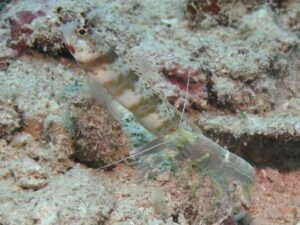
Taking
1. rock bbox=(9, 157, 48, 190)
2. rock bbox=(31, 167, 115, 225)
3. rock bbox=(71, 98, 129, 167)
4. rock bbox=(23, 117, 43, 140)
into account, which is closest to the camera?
rock bbox=(31, 167, 115, 225)

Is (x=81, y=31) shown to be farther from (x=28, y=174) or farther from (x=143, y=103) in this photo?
(x=28, y=174)

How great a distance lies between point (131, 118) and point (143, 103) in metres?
0.67

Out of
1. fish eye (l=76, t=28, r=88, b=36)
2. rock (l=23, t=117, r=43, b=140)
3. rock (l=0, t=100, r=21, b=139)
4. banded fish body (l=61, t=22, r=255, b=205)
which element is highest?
fish eye (l=76, t=28, r=88, b=36)

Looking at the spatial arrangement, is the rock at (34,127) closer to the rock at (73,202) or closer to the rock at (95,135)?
the rock at (95,135)

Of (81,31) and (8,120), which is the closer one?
(81,31)

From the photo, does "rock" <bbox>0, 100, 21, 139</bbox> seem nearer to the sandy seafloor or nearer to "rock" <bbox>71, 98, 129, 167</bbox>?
the sandy seafloor

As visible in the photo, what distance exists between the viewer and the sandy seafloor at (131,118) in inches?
103

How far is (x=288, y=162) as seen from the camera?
3877 mm

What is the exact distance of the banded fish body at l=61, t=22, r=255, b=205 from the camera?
105 inches

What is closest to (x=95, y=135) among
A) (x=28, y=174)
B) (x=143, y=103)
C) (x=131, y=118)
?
(x=143, y=103)

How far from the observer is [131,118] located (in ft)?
11.4

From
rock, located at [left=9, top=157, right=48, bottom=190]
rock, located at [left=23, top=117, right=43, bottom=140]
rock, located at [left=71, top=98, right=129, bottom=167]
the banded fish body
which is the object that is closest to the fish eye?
the banded fish body

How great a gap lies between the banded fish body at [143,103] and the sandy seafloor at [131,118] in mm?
137

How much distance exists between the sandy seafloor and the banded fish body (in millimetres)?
137
